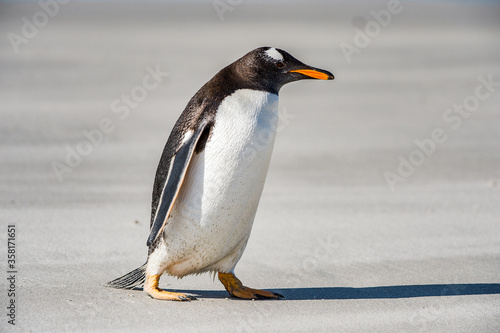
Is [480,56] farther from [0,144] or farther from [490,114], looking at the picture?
[0,144]

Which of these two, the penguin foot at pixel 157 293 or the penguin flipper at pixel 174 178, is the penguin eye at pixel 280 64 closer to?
the penguin flipper at pixel 174 178

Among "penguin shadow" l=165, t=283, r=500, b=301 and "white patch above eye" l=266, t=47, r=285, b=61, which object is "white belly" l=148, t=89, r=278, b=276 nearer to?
"white patch above eye" l=266, t=47, r=285, b=61

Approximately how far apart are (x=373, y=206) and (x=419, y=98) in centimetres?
542

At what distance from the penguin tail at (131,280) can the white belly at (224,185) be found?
189 mm

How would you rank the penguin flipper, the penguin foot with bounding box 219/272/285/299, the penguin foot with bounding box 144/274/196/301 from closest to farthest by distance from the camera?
the penguin flipper < the penguin foot with bounding box 144/274/196/301 < the penguin foot with bounding box 219/272/285/299

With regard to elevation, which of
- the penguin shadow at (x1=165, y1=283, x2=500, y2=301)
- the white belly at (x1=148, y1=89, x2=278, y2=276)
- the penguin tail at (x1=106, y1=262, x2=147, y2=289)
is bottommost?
the penguin shadow at (x1=165, y1=283, x2=500, y2=301)

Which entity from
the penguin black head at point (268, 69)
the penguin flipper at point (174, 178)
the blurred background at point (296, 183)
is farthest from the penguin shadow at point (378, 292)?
the penguin black head at point (268, 69)

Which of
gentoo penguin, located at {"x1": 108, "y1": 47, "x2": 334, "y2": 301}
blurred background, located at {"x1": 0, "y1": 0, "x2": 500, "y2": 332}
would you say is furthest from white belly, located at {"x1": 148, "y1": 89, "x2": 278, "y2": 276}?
blurred background, located at {"x1": 0, "y1": 0, "x2": 500, "y2": 332}

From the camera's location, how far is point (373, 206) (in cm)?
632

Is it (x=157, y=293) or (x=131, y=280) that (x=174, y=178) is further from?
(x=131, y=280)

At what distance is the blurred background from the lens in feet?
12.5

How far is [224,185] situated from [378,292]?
1.15 meters

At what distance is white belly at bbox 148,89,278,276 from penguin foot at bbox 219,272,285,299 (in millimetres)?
178

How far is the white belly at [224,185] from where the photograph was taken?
3.69m
